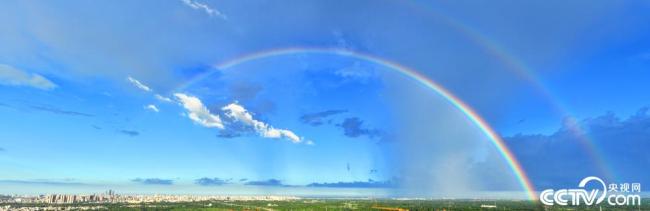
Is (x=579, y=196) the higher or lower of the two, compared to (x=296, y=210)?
higher

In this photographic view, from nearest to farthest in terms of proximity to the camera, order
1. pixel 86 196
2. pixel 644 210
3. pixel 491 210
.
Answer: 1. pixel 644 210
2. pixel 491 210
3. pixel 86 196

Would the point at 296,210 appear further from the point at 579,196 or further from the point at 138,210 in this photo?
the point at 579,196

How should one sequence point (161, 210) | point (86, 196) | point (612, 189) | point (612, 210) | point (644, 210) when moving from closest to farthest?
1. point (612, 189)
2. point (644, 210)
3. point (612, 210)
4. point (161, 210)
5. point (86, 196)

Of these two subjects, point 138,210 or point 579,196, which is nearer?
point 579,196

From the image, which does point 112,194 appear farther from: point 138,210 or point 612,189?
point 612,189

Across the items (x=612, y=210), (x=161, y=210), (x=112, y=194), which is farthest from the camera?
(x=112, y=194)

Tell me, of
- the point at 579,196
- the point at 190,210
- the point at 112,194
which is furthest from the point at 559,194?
the point at 112,194

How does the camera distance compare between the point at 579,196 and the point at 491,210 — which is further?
the point at 491,210

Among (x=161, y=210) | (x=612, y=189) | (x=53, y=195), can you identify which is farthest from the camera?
(x=53, y=195)

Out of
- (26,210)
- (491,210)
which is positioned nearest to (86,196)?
(26,210)
